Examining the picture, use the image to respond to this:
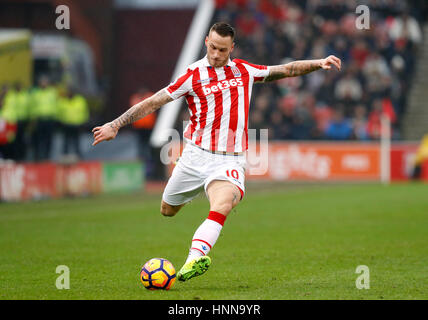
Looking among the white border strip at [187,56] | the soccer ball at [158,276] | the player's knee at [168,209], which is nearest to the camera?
the soccer ball at [158,276]

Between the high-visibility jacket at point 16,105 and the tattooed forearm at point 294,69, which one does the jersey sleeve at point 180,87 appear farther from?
the high-visibility jacket at point 16,105

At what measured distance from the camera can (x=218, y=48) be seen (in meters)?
7.16

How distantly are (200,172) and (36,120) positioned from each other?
524 inches

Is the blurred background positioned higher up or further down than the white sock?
higher up

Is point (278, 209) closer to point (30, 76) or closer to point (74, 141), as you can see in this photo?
point (74, 141)

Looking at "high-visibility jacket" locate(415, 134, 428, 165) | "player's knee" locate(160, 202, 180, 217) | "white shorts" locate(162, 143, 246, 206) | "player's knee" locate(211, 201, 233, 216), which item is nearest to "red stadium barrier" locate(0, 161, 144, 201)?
"high-visibility jacket" locate(415, 134, 428, 165)

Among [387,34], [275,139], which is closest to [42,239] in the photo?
[275,139]

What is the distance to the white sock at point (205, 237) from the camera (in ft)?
22.0

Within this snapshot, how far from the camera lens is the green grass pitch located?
22.0 feet

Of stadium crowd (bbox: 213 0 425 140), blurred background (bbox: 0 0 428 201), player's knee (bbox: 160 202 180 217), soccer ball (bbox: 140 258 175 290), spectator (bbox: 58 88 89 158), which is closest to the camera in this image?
soccer ball (bbox: 140 258 175 290)

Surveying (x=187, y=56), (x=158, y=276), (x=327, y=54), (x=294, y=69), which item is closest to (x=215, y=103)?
(x=294, y=69)

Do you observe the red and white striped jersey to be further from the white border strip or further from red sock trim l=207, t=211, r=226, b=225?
the white border strip

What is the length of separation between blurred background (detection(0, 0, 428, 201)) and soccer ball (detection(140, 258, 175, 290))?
36.7 ft

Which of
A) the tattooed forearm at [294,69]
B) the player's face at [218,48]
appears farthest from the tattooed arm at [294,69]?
the player's face at [218,48]
